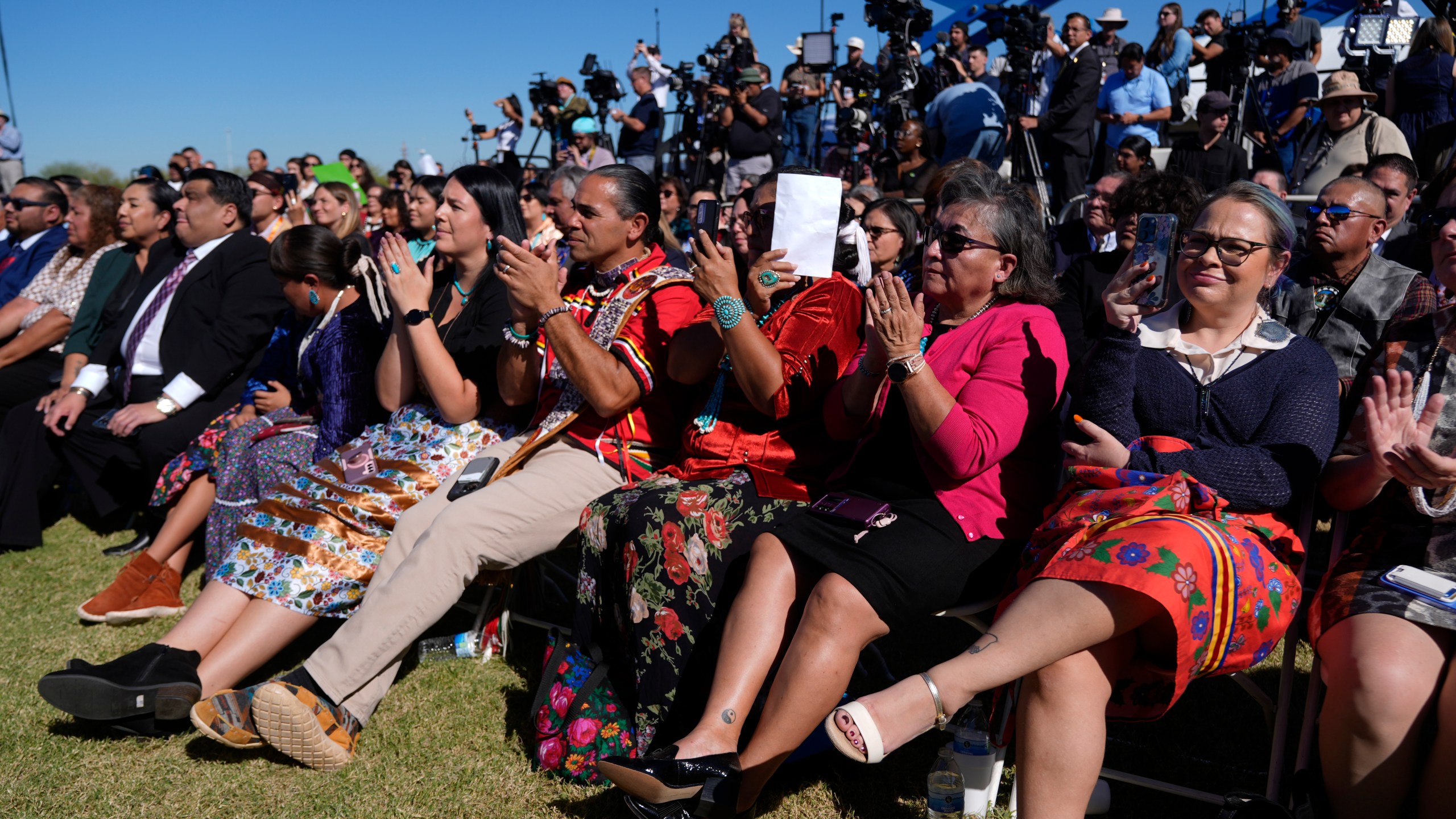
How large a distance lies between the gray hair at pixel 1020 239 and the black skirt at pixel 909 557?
2.06 feet

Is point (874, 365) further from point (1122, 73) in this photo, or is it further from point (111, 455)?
point (1122, 73)

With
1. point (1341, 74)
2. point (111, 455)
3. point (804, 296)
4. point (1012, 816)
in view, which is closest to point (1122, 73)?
point (1341, 74)

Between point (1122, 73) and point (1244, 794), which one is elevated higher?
point (1122, 73)

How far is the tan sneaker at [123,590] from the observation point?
3773mm

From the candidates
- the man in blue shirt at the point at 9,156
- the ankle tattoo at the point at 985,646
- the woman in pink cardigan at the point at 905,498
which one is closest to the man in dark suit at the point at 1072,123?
the woman in pink cardigan at the point at 905,498

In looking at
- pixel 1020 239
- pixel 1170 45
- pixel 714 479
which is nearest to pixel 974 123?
pixel 1170 45

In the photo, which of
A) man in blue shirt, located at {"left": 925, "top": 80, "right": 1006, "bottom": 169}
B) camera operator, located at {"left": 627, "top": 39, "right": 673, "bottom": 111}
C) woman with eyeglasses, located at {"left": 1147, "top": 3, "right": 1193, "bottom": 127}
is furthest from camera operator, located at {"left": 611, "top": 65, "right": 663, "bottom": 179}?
woman with eyeglasses, located at {"left": 1147, "top": 3, "right": 1193, "bottom": 127}

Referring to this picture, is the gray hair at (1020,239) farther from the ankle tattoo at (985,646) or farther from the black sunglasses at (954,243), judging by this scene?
the ankle tattoo at (985,646)

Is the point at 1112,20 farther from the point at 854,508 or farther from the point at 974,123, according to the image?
the point at 854,508

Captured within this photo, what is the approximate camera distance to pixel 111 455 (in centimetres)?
476

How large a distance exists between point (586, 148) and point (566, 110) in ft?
3.69

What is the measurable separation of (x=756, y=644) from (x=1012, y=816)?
0.73 metres

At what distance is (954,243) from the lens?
2541mm

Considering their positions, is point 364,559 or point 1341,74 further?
point 1341,74
